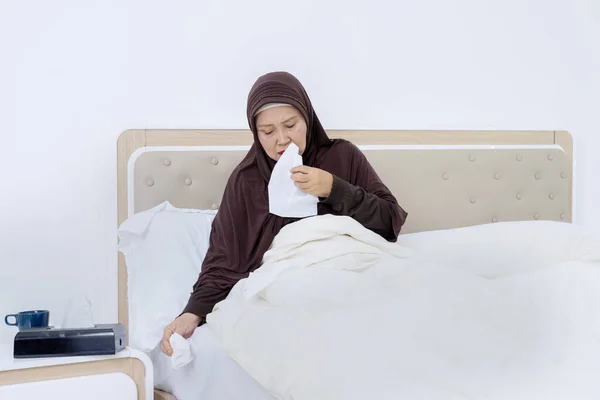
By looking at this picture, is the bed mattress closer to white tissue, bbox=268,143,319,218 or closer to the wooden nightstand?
the wooden nightstand

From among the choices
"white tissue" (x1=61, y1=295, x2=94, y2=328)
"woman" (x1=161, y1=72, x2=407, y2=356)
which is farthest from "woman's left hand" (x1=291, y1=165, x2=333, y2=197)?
"white tissue" (x1=61, y1=295, x2=94, y2=328)

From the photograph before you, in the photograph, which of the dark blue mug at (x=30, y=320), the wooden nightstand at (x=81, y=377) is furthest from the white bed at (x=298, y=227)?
the dark blue mug at (x=30, y=320)

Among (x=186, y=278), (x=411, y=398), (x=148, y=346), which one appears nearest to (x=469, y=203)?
(x=186, y=278)

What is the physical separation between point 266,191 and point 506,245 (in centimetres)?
72

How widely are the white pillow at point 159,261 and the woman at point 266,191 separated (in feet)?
0.37

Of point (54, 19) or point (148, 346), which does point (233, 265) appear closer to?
point (148, 346)

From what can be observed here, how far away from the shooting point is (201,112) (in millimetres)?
2227

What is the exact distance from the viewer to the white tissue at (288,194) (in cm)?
181

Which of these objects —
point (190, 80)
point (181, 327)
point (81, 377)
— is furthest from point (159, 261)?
point (190, 80)

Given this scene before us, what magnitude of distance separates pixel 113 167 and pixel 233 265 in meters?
0.58

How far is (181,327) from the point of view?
163 cm

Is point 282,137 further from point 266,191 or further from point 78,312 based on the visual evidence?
point 78,312

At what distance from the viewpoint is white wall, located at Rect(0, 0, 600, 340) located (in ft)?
6.75

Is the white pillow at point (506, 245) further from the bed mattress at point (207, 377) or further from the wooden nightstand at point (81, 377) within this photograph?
the wooden nightstand at point (81, 377)
